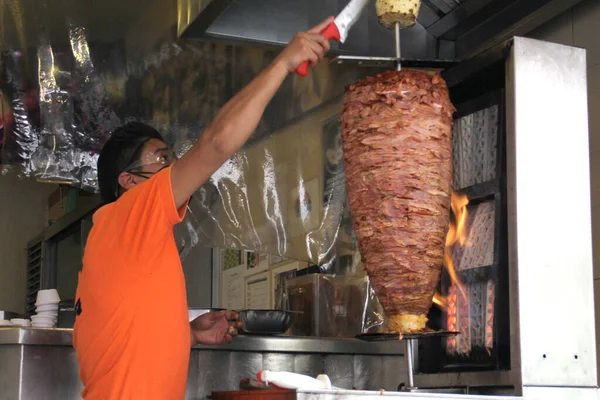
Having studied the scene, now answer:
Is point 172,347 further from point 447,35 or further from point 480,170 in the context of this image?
point 447,35

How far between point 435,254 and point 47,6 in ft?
7.81

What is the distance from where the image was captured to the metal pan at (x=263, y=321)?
11.4 feet

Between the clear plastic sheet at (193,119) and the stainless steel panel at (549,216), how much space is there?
166cm

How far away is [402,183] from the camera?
2.23 meters

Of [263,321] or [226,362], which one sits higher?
[263,321]

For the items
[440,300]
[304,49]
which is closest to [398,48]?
[304,49]

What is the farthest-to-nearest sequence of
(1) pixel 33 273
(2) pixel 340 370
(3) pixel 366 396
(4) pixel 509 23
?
(1) pixel 33 273 → (2) pixel 340 370 → (4) pixel 509 23 → (3) pixel 366 396

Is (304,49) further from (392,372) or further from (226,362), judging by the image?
(392,372)

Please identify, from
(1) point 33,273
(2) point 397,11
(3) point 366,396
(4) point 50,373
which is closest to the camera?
(3) point 366,396

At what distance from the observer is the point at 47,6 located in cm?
377

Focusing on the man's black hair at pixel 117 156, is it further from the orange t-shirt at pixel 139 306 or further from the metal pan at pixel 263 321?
the metal pan at pixel 263 321

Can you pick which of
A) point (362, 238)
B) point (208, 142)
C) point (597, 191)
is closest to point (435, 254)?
point (362, 238)

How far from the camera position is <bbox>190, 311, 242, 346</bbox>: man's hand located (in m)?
2.96

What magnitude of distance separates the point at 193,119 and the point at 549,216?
2120 millimetres
